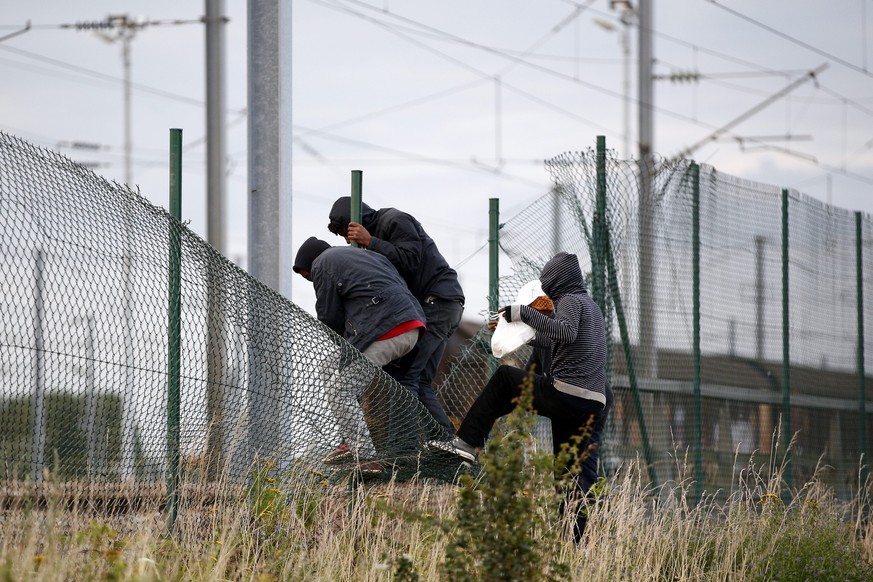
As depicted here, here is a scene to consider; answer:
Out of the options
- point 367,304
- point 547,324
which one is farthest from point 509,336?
point 367,304

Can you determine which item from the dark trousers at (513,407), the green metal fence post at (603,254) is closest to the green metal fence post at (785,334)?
the green metal fence post at (603,254)

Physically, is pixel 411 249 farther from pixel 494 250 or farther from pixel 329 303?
pixel 494 250

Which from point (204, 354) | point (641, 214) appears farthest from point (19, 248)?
point (641, 214)

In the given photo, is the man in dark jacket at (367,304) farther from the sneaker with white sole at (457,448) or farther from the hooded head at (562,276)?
the hooded head at (562,276)

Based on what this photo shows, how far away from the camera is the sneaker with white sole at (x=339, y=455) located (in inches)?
237

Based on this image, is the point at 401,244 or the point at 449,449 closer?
the point at 449,449

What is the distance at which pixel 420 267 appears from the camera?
7.15 metres

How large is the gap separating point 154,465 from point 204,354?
0.56 metres

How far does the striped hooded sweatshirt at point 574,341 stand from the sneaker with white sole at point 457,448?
58 centimetres

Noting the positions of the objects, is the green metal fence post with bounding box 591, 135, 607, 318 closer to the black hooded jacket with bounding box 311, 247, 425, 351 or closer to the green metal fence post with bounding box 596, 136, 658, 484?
the green metal fence post with bounding box 596, 136, 658, 484

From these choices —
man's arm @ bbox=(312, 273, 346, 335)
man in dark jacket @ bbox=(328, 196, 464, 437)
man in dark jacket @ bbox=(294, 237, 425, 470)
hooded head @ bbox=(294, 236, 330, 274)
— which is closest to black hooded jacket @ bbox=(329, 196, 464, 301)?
man in dark jacket @ bbox=(328, 196, 464, 437)

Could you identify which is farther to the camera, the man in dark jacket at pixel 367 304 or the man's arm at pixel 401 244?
the man's arm at pixel 401 244

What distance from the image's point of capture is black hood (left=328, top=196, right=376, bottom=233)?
7.12 meters

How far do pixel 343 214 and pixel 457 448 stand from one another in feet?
5.37
